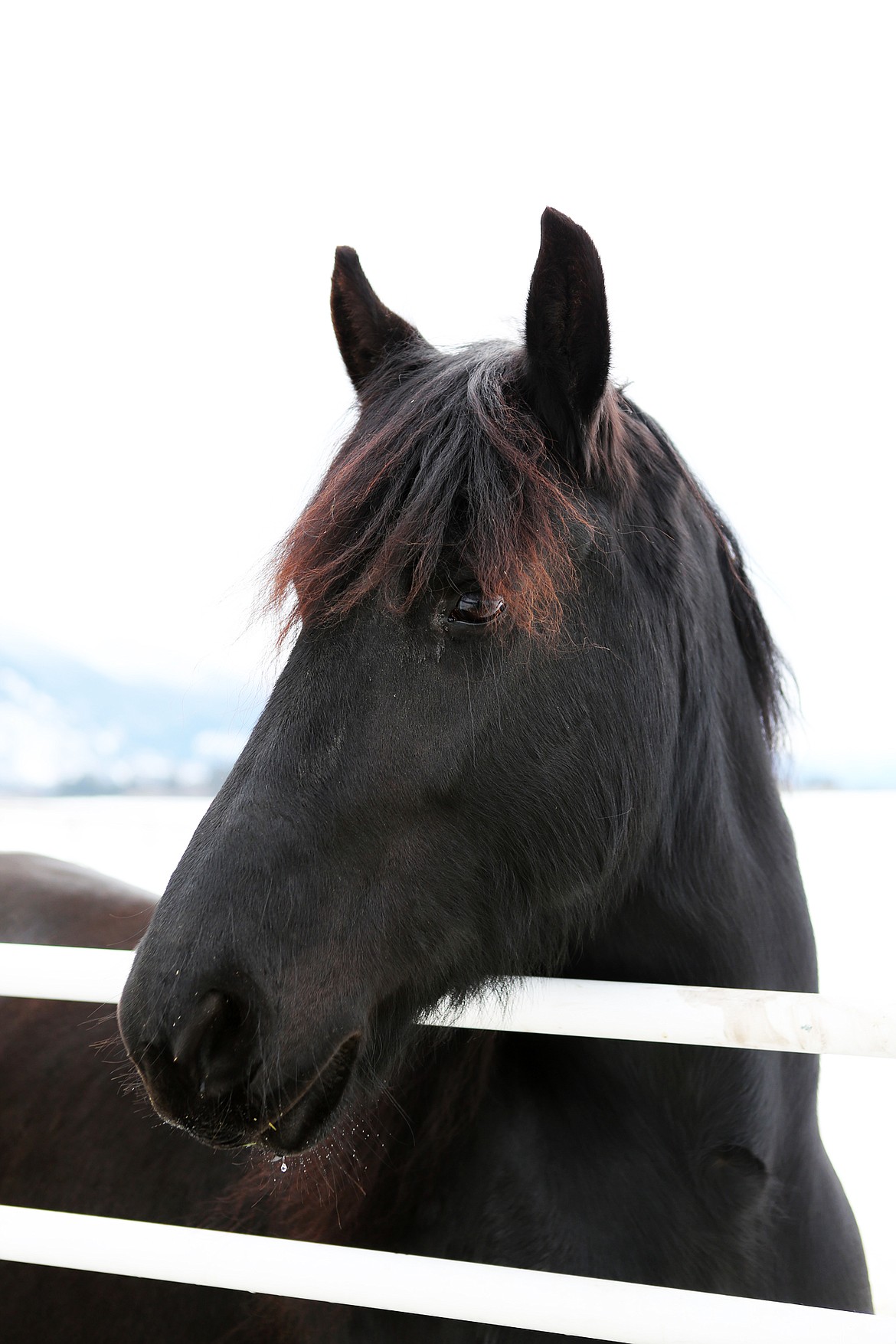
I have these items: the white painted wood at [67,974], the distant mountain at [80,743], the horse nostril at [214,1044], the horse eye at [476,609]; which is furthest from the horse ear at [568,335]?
the distant mountain at [80,743]

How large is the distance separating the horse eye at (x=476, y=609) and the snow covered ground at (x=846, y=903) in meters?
0.57

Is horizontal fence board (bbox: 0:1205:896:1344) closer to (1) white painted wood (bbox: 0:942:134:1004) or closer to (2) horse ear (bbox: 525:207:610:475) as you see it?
(1) white painted wood (bbox: 0:942:134:1004)

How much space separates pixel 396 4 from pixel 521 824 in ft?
66.7

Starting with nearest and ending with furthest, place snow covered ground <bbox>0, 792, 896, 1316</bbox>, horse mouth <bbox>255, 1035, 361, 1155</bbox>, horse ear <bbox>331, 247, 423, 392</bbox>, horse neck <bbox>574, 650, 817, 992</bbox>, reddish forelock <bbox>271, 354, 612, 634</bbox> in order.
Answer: horse mouth <bbox>255, 1035, 361, 1155</bbox> → reddish forelock <bbox>271, 354, 612, 634</bbox> → horse neck <bbox>574, 650, 817, 992</bbox> → horse ear <bbox>331, 247, 423, 392</bbox> → snow covered ground <bbox>0, 792, 896, 1316</bbox>

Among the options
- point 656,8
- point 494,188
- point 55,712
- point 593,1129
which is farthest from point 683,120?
point 55,712

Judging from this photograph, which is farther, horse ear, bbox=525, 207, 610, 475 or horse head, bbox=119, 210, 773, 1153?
horse ear, bbox=525, 207, 610, 475

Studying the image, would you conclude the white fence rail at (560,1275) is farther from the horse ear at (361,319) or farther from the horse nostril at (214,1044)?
the horse ear at (361,319)

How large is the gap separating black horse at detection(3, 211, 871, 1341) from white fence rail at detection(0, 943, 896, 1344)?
0.13m

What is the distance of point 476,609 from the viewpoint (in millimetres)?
1024

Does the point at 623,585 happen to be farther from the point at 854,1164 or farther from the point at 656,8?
the point at 656,8

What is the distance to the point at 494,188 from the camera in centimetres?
1902

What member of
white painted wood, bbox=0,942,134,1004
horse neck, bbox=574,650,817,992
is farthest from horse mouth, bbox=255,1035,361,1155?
horse neck, bbox=574,650,817,992

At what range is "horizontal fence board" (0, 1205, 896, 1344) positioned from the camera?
0.78 m

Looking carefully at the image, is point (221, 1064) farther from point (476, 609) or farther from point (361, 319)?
point (361, 319)
